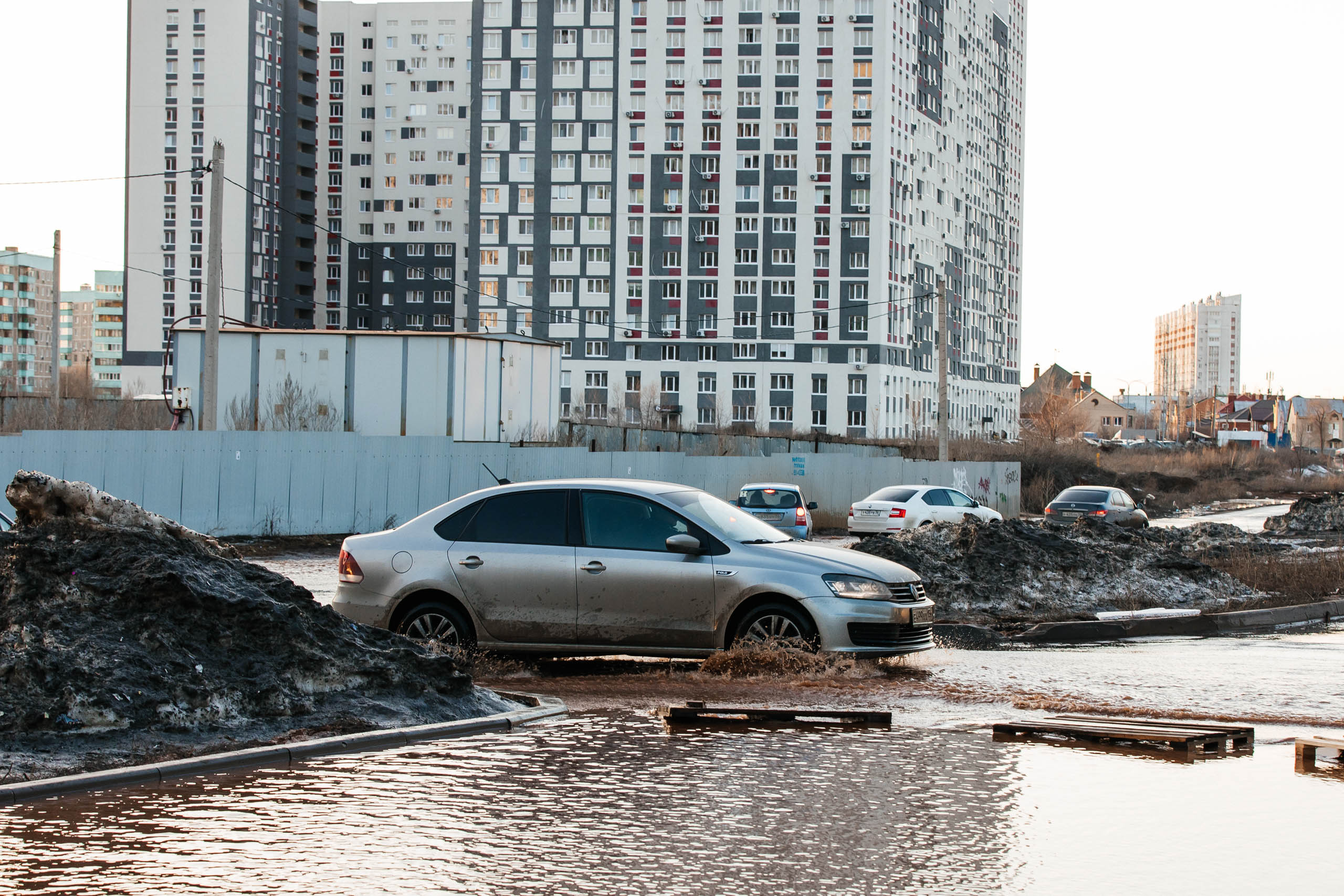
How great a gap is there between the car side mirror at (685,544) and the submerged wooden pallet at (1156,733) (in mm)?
3029

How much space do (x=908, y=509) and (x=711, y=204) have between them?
81698 mm

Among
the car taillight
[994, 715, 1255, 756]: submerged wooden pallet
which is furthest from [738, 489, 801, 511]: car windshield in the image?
[994, 715, 1255, 756]: submerged wooden pallet

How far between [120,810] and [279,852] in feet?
4.02

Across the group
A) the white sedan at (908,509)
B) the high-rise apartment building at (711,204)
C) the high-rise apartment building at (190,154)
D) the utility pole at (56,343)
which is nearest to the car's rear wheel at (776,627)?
the white sedan at (908,509)

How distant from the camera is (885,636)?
11.1m

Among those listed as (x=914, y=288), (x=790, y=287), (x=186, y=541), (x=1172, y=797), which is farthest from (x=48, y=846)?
(x=914, y=288)

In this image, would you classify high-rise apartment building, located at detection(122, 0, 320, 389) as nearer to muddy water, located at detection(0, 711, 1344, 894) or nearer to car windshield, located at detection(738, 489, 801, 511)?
car windshield, located at detection(738, 489, 801, 511)

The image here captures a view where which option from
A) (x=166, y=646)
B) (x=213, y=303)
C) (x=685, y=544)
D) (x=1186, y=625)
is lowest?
(x=1186, y=625)

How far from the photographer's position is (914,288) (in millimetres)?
116875

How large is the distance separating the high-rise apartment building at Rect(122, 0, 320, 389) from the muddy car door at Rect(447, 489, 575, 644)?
11482 centimetres

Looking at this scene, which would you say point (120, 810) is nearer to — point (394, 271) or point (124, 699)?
point (124, 699)

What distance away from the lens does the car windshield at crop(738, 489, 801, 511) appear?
3070 centimetres

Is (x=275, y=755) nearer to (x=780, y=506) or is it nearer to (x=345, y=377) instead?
(x=780, y=506)

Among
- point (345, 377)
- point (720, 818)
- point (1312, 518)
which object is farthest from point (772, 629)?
point (345, 377)
